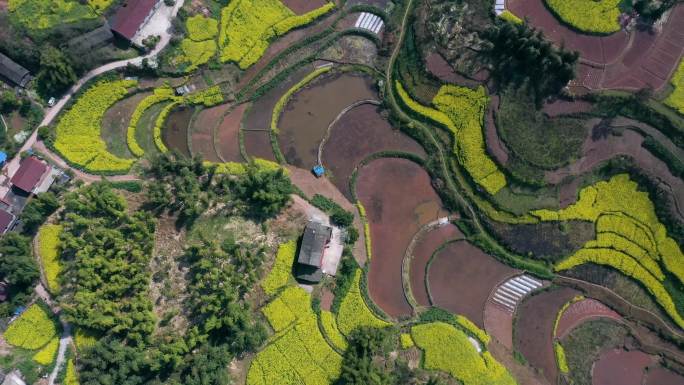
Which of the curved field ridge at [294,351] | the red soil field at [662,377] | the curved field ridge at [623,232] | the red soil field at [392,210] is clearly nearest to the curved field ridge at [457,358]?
the red soil field at [392,210]

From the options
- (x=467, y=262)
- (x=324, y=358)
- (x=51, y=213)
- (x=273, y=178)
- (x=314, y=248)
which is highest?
(x=467, y=262)

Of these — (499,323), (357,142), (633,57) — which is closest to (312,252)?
(357,142)

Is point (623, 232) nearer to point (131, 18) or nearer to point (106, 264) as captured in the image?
point (106, 264)

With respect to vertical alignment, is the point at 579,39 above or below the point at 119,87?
above

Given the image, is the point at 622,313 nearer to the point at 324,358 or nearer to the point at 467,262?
Result: the point at 467,262

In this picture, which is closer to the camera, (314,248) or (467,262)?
(314,248)

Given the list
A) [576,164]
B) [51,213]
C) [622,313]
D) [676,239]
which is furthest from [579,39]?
[51,213]

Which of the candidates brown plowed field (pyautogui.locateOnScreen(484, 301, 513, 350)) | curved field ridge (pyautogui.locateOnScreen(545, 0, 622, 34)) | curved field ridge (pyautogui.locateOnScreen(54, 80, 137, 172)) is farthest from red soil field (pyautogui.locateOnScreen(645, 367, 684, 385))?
curved field ridge (pyautogui.locateOnScreen(54, 80, 137, 172))
